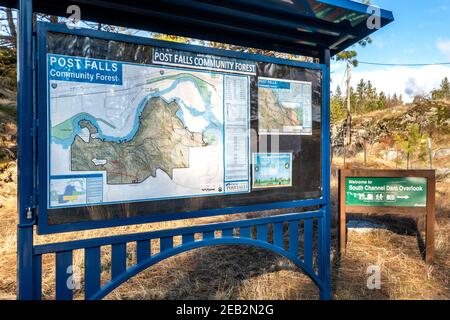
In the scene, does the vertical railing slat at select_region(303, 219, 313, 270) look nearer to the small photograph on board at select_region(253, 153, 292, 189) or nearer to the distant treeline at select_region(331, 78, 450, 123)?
the small photograph on board at select_region(253, 153, 292, 189)

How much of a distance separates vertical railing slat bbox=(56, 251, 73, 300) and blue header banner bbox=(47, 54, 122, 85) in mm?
1074

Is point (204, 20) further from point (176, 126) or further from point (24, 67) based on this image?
point (24, 67)

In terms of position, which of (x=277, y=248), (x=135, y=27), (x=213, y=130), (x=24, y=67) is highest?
(x=135, y=27)

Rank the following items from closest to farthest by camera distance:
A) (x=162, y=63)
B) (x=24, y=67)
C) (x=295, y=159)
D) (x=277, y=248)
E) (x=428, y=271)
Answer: (x=24, y=67) < (x=162, y=63) < (x=277, y=248) < (x=295, y=159) < (x=428, y=271)

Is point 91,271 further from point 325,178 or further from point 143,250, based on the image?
point 325,178

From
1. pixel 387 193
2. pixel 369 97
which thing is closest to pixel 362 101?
pixel 369 97

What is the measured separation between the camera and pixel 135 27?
2.66 meters

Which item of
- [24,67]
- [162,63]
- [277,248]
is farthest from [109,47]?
[277,248]

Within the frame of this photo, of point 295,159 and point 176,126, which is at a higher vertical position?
point 176,126

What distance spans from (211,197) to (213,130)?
51 cm

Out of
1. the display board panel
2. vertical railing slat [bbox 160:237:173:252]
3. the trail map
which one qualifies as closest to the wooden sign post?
the display board panel

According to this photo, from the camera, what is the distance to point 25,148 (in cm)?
205

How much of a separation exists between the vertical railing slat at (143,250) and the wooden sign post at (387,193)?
3.38 meters

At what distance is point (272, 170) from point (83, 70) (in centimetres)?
163
